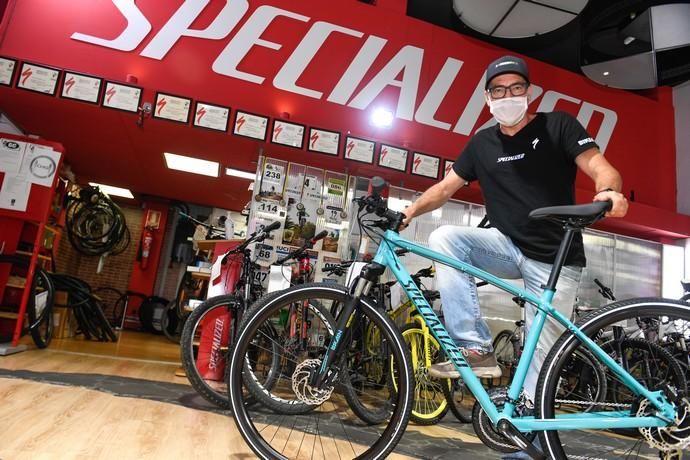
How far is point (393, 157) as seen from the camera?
4496mm

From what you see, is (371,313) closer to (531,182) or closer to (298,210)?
(531,182)

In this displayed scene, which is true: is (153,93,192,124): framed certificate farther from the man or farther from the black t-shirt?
the black t-shirt

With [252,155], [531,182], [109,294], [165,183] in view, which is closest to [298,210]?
[252,155]

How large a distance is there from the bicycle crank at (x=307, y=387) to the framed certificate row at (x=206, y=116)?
9.93 ft

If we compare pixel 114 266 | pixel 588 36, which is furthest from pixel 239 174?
pixel 588 36

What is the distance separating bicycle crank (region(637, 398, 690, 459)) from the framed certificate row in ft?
11.2

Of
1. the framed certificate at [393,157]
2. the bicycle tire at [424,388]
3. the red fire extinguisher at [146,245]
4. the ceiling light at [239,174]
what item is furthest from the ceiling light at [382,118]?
the red fire extinguisher at [146,245]

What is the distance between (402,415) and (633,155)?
6074mm

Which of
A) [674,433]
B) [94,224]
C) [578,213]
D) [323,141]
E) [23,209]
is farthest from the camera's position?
[94,224]

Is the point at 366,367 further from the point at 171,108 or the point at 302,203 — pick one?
the point at 171,108

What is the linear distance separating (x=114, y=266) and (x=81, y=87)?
5.82m

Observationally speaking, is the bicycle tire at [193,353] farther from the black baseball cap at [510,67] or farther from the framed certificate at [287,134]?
the framed certificate at [287,134]

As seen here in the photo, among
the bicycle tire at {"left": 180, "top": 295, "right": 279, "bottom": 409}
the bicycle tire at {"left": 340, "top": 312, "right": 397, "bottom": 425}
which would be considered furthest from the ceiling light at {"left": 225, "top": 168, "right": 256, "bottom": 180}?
the bicycle tire at {"left": 340, "top": 312, "right": 397, "bottom": 425}

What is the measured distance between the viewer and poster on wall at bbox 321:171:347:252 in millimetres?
4371
